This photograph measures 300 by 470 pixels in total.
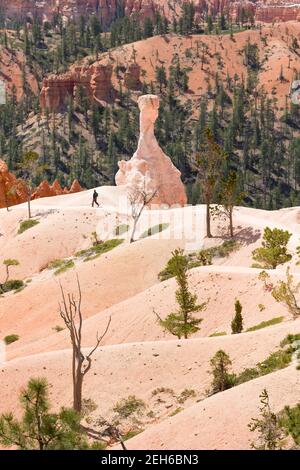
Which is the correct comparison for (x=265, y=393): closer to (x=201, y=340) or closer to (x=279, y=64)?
(x=201, y=340)

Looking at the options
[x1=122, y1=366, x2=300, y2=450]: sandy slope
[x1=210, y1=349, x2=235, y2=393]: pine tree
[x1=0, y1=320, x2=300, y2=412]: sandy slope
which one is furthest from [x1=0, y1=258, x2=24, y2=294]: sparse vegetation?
[x1=122, y1=366, x2=300, y2=450]: sandy slope

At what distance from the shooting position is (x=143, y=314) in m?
40.4

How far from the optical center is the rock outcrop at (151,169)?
65.6m

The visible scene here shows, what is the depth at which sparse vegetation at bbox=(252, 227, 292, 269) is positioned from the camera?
140 feet

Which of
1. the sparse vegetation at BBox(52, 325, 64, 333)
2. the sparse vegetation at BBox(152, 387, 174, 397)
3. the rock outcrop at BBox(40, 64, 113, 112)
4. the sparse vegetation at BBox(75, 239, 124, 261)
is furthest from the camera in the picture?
the rock outcrop at BBox(40, 64, 113, 112)

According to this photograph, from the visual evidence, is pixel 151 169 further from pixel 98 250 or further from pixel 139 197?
pixel 98 250

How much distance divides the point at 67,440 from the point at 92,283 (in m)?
31.0

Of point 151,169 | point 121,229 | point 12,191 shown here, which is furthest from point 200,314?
point 12,191

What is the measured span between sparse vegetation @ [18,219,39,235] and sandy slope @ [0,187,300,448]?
0.94 m

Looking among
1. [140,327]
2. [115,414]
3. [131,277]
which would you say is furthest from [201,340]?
[131,277]

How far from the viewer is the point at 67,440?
19781 mm

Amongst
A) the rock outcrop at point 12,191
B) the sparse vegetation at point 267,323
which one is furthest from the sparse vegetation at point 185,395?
the rock outcrop at point 12,191

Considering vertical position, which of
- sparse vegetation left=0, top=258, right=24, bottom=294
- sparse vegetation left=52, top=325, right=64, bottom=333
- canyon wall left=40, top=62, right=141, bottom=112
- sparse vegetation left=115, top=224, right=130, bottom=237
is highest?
canyon wall left=40, top=62, right=141, bottom=112

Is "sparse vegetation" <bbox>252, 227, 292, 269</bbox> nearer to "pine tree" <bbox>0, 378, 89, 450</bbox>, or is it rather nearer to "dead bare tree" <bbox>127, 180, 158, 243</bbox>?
"dead bare tree" <bbox>127, 180, 158, 243</bbox>
